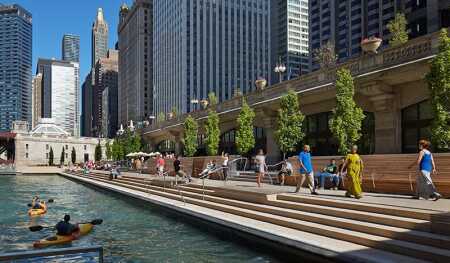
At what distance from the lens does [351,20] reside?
436 feet

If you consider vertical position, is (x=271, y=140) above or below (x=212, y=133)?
below

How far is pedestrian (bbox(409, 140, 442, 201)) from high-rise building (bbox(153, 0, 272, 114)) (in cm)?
13718

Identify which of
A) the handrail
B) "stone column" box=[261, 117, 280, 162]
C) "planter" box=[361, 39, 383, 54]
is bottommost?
the handrail

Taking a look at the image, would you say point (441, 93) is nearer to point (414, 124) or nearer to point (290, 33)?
point (414, 124)

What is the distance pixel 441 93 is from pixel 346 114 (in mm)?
6887

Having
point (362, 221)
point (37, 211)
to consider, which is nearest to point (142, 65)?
point (37, 211)

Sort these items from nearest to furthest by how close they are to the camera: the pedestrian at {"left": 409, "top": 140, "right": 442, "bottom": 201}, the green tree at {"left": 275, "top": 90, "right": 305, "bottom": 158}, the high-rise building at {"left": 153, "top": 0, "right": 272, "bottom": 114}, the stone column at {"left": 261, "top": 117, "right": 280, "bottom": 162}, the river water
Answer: the river water, the pedestrian at {"left": 409, "top": 140, "right": 442, "bottom": 201}, the green tree at {"left": 275, "top": 90, "right": 305, "bottom": 158}, the stone column at {"left": 261, "top": 117, "right": 280, "bottom": 162}, the high-rise building at {"left": 153, "top": 0, "right": 272, "bottom": 114}

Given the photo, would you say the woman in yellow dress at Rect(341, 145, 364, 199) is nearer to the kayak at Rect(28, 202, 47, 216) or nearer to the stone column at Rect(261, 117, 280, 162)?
the kayak at Rect(28, 202, 47, 216)

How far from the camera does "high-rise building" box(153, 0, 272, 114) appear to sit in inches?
5994

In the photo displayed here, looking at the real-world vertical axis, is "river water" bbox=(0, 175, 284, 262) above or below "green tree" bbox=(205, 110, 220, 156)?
below

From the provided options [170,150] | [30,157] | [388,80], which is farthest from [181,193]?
[30,157]

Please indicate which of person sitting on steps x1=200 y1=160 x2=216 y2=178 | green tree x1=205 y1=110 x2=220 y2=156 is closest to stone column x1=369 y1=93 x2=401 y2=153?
person sitting on steps x1=200 y1=160 x2=216 y2=178

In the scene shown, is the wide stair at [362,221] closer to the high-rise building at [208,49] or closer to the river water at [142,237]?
the river water at [142,237]

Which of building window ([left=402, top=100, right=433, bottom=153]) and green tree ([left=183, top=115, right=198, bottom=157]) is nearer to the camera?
building window ([left=402, top=100, right=433, bottom=153])
